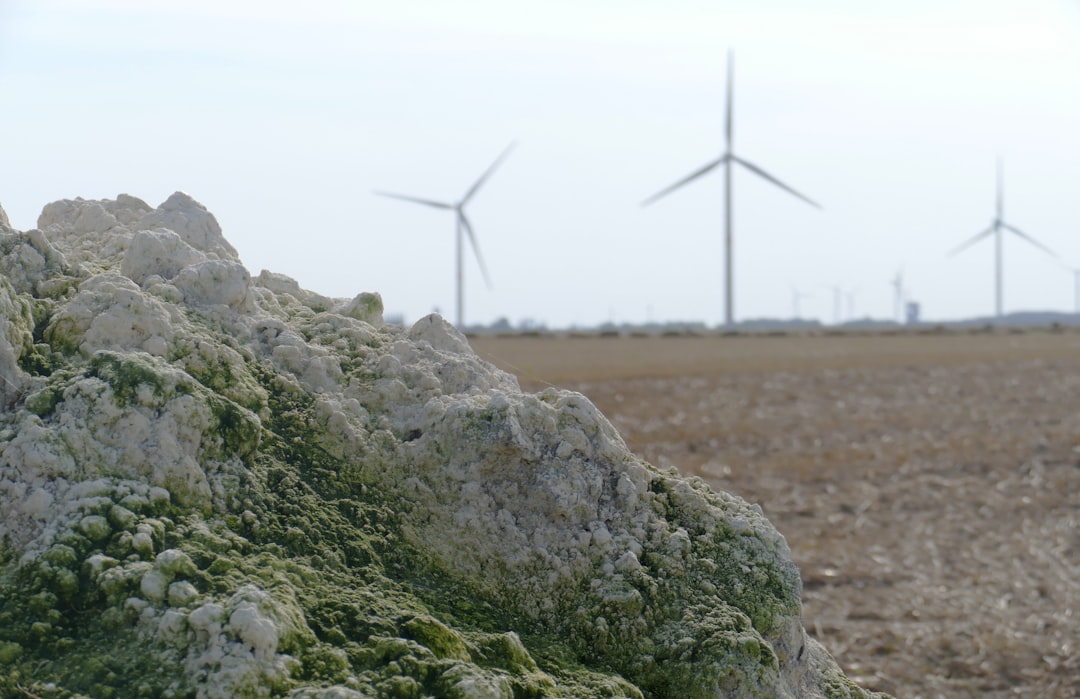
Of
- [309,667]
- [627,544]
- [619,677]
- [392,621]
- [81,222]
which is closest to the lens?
[309,667]

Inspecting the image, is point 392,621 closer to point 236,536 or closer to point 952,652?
point 236,536

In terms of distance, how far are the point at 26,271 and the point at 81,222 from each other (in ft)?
1.65

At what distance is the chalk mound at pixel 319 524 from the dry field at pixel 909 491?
0.37 metres

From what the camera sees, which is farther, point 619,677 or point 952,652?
point 952,652

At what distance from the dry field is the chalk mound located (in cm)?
37

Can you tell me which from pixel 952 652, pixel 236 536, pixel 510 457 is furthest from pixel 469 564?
pixel 952 652

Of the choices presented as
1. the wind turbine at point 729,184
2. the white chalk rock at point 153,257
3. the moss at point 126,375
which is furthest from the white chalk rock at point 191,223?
the wind turbine at point 729,184

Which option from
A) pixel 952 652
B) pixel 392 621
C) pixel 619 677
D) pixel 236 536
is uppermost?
pixel 236 536

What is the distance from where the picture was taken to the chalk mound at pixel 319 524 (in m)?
1.59

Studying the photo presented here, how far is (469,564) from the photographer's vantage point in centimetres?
193

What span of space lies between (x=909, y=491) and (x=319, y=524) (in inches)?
319

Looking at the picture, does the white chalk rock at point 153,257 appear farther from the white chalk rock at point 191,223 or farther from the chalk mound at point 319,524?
the white chalk rock at point 191,223

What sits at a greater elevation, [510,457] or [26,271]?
[26,271]

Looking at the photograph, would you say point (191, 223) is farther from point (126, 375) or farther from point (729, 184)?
point (729, 184)
